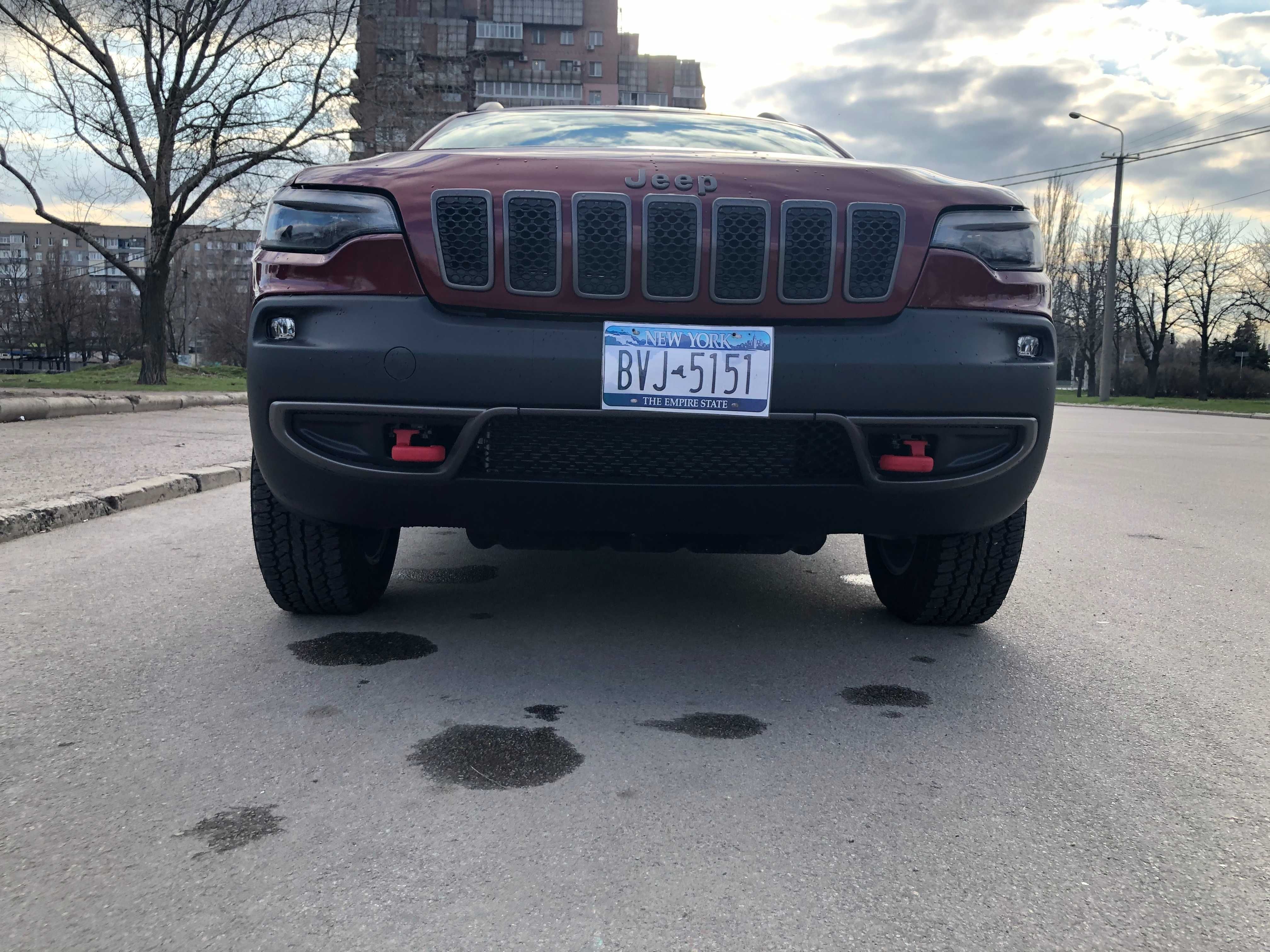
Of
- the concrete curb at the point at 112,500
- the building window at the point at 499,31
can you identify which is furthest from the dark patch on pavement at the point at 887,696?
the building window at the point at 499,31

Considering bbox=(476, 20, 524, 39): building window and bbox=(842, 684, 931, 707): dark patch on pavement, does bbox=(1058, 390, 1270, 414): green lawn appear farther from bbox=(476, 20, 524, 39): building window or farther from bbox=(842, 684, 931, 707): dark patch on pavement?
bbox=(476, 20, 524, 39): building window

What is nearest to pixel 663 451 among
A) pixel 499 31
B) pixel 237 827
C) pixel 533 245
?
pixel 533 245

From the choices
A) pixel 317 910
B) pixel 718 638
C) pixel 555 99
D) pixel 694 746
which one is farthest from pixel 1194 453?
pixel 555 99

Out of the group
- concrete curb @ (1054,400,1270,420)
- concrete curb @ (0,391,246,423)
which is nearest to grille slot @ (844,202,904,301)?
concrete curb @ (0,391,246,423)

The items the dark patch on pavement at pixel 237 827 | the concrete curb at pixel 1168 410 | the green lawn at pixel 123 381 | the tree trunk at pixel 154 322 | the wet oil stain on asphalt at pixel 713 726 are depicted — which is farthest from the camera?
the concrete curb at pixel 1168 410

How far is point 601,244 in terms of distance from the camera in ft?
8.16

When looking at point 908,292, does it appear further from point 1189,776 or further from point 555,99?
point 555,99

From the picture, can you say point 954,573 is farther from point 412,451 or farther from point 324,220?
point 324,220

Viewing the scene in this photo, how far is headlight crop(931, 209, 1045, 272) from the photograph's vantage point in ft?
8.54

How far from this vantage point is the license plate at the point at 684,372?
2.43 meters

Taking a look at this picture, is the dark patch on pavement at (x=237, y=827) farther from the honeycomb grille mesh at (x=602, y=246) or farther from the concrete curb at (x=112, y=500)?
the concrete curb at (x=112, y=500)

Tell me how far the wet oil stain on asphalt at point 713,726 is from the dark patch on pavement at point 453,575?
63.2 inches

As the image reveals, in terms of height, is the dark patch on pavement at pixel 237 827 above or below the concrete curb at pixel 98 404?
below

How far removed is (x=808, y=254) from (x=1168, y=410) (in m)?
30.6
